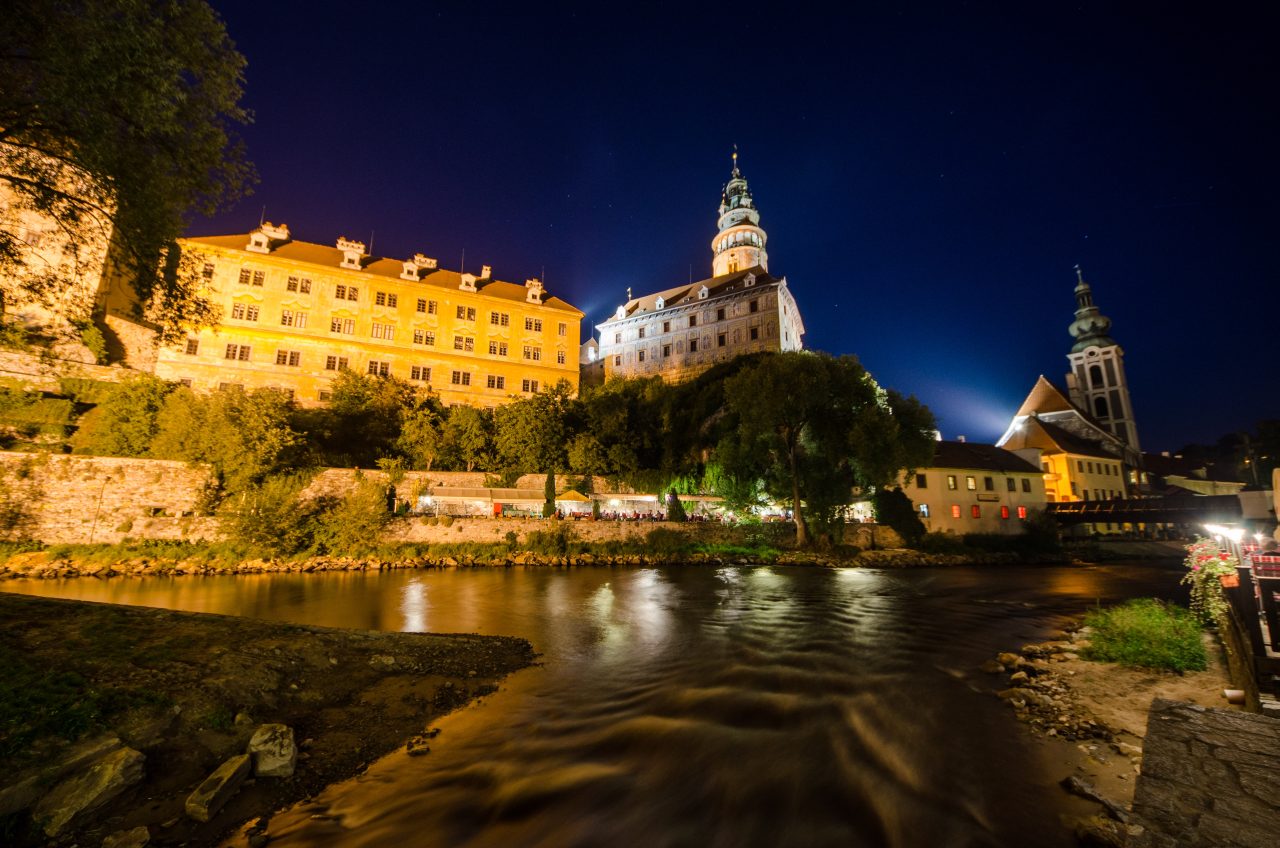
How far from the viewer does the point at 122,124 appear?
9.05 metres

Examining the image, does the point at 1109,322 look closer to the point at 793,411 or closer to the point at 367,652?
the point at 793,411

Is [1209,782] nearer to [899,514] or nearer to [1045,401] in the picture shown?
[899,514]

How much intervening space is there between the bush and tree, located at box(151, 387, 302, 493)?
35.3 m

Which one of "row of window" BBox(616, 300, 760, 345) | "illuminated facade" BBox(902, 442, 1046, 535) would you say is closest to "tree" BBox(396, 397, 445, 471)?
"illuminated facade" BBox(902, 442, 1046, 535)

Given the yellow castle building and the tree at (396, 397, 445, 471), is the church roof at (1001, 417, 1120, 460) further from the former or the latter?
the tree at (396, 397, 445, 471)

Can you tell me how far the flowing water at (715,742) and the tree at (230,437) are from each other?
40.5 ft

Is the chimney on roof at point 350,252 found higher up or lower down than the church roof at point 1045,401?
higher up

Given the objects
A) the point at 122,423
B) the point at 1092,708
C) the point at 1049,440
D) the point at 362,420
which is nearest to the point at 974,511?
the point at 1049,440

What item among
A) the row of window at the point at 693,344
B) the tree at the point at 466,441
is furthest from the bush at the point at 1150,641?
the row of window at the point at 693,344

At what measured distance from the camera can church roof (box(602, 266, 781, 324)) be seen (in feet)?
214

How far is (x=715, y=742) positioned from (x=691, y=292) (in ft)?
221

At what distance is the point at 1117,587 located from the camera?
24.0 m

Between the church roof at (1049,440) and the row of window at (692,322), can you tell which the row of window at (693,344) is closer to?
the row of window at (692,322)

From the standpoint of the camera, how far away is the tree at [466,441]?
3778cm
